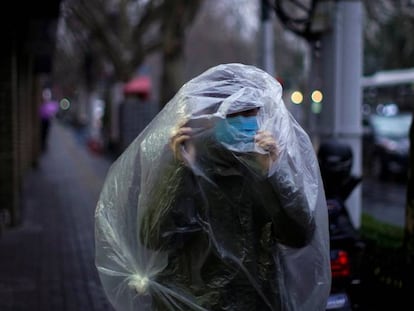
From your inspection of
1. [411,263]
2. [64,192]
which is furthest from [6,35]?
[411,263]

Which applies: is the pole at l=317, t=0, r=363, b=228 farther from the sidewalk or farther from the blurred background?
A: the sidewalk

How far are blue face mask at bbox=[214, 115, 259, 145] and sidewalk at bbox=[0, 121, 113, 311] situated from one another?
350 centimetres

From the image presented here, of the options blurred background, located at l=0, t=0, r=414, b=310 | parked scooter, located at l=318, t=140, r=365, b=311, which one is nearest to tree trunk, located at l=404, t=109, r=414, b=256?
blurred background, located at l=0, t=0, r=414, b=310

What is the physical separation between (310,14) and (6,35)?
448 centimetres

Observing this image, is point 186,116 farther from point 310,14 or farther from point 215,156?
point 310,14

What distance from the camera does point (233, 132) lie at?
2.86m

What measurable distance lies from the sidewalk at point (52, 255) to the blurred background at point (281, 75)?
1.48 feet

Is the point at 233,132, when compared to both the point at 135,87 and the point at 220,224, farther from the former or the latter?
the point at 135,87

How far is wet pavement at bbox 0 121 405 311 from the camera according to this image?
6.28 metres

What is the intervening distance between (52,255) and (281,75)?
12024mm

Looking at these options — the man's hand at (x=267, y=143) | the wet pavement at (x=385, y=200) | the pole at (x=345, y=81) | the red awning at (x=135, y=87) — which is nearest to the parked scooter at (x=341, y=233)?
the man's hand at (x=267, y=143)

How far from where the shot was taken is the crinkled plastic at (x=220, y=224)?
2865mm

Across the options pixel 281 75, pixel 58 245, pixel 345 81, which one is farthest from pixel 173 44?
pixel 345 81

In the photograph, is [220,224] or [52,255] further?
[52,255]
